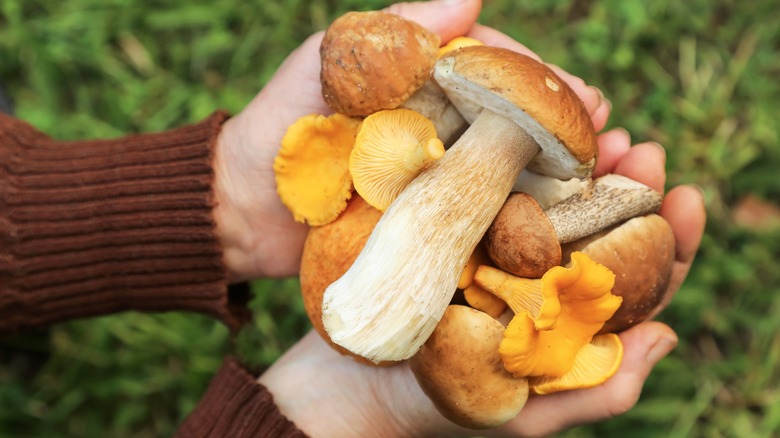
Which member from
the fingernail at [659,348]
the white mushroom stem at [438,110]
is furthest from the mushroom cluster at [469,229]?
the fingernail at [659,348]

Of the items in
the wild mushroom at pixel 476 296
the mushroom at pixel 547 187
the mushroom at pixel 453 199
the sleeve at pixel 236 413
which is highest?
the mushroom at pixel 453 199

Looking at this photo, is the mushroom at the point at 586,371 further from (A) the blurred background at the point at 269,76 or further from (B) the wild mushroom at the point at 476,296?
(A) the blurred background at the point at 269,76

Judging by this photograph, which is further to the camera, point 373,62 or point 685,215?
point 685,215

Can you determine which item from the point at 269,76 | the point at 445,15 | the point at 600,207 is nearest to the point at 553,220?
the point at 600,207

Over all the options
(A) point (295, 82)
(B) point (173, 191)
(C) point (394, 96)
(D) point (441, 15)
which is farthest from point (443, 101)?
(B) point (173, 191)

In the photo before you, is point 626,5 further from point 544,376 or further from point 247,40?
point 544,376

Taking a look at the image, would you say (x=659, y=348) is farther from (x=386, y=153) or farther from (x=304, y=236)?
(x=304, y=236)
